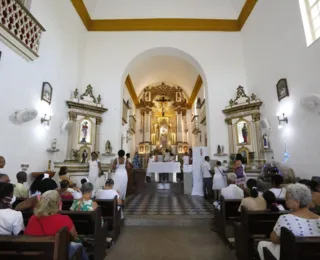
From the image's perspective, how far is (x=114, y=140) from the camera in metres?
7.58

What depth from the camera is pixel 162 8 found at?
8.80m

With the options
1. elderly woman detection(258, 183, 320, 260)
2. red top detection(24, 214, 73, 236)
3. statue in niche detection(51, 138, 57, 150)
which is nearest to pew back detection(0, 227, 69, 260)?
red top detection(24, 214, 73, 236)

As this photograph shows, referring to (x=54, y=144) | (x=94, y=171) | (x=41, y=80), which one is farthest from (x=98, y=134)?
(x=41, y=80)

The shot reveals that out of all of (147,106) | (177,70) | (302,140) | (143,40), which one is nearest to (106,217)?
Answer: (302,140)

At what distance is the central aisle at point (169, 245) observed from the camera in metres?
2.75

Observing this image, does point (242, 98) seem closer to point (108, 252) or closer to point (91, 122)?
point (91, 122)

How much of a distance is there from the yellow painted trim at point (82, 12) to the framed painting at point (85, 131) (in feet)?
14.5

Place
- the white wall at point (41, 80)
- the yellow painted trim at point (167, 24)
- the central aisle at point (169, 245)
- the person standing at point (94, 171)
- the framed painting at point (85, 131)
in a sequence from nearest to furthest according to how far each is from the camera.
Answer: the central aisle at point (169, 245), the white wall at point (41, 80), the person standing at point (94, 171), the framed painting at point (85, 131), the yellow painted trim at point (167, 24)

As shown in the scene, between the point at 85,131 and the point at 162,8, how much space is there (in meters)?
6.59

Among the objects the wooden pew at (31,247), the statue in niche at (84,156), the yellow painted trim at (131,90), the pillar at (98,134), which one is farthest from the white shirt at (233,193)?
the yellow painted trim at (131,90)

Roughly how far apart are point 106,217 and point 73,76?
19.5 ft

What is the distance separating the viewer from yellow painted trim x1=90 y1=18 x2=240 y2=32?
8.67 m

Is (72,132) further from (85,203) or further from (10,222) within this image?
(10,222)

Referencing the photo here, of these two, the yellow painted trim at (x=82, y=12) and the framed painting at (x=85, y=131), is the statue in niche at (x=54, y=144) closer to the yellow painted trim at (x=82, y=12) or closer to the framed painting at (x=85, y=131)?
the framed painting at (x=85, y=131)
